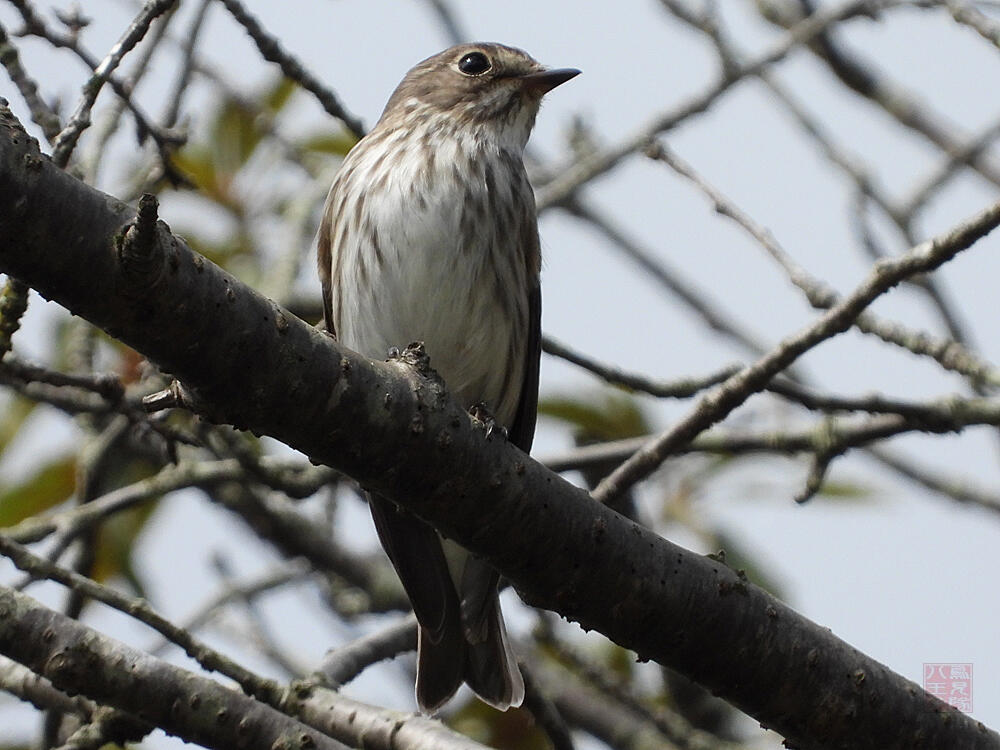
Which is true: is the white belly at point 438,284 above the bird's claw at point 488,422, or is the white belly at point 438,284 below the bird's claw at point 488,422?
above

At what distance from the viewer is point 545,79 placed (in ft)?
18.4

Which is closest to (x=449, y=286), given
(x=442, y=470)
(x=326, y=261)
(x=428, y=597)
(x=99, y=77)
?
(x=326, y=261)

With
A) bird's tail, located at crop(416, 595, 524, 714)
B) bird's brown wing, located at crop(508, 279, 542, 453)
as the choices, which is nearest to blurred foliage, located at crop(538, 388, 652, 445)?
bird's brown wing, located at crop(508, 279, 542, 453)

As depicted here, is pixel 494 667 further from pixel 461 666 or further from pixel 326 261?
pixel 326 261

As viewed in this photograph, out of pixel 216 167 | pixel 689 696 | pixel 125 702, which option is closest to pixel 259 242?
pixel 216 167

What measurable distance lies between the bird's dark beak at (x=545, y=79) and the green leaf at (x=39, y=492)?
2435 millimetres

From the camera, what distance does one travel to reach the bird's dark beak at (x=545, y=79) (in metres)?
5.55

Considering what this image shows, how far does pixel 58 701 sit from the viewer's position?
378 cm

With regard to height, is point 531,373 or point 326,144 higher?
point 326,144

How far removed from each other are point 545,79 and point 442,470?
2.88 metres

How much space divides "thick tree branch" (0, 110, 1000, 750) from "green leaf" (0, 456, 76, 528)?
2.76m

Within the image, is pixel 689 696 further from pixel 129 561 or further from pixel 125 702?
pixel 125 702

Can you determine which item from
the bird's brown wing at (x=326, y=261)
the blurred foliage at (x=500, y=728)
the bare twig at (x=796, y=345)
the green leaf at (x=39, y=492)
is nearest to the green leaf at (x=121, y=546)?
the green leaf at (x=39, y=492)

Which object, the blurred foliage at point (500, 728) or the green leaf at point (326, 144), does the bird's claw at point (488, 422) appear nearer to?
the blurred foliage at point (500, 728)
